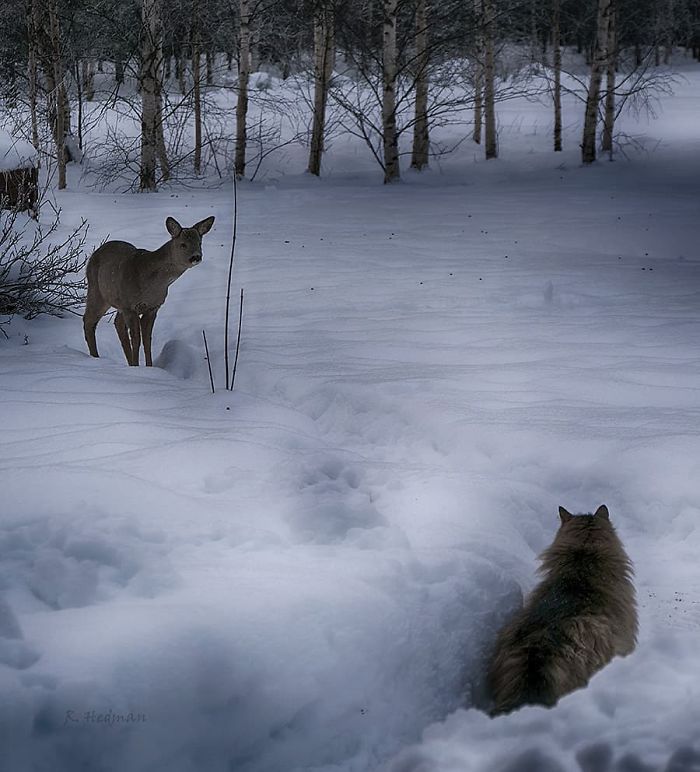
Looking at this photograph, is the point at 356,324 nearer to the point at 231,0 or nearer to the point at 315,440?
the point at 315,440

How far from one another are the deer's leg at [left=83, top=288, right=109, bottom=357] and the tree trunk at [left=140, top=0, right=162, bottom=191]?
10.6 m

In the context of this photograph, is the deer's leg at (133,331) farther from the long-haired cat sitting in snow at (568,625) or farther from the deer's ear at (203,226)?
the long-haired cat sitting in snow at (568,625)

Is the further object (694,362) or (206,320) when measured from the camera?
(206,320)

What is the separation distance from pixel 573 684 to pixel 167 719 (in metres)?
1.52

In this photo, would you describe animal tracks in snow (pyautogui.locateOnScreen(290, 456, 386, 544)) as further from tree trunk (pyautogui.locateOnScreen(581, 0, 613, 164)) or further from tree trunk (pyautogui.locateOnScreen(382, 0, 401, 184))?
tree trunk (pyautogui.locateOnScreen(581, 0, 613, 164))

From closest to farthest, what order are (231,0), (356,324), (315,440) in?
(315,440)
(356,324)
(231,0)

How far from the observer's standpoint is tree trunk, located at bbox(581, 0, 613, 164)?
19625mm

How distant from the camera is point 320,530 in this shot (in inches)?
172

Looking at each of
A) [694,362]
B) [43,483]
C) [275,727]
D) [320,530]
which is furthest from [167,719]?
[694,362]

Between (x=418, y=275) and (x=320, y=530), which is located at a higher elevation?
(x=418, y=275)

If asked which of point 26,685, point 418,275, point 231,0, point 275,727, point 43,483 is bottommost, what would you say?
point 275,727

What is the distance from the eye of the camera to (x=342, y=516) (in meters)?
4.50

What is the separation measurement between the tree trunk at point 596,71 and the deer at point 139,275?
16174 millimetres

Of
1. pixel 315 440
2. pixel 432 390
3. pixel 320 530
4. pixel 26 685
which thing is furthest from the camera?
pixel 432 390
